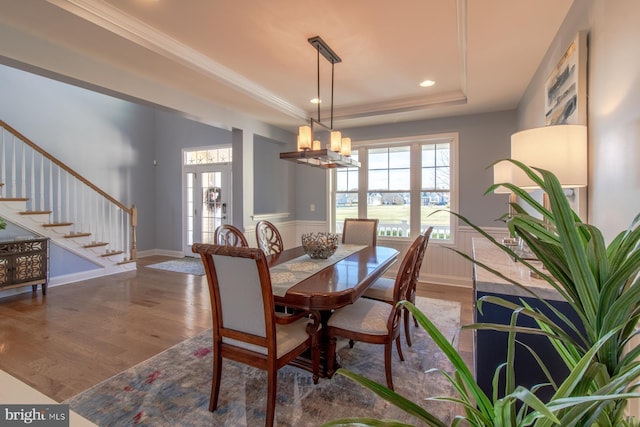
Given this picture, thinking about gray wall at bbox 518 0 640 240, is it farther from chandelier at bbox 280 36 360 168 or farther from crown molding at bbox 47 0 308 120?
crown molding at bbox 47 0 308 120

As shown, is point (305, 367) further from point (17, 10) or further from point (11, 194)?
point (11, 194)

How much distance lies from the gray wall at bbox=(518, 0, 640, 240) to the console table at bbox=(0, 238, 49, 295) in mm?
5706

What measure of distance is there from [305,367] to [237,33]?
2.64m

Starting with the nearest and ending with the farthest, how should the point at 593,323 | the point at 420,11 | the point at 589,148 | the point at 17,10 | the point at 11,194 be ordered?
the point at 593,323
the point at 589,148
the point at 17,10
the point at 420,11
the point at 11,194

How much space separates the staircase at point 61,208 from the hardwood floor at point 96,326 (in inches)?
26.1

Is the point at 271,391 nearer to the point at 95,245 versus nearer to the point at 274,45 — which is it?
the point at 274,45

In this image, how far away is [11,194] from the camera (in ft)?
13.9

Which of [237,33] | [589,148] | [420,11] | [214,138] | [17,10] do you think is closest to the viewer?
[589,148]

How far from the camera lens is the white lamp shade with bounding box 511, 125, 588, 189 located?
1440 mm

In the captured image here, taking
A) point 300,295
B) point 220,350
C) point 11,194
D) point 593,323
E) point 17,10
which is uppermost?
point 17,10

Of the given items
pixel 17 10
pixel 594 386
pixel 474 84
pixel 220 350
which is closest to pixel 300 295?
pixel 220 350

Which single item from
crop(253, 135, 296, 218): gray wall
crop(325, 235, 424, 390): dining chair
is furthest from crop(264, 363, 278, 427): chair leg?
crop(253, 135, 296, 218): gray wall

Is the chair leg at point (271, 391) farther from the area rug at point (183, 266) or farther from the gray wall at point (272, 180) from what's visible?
the gray wall at point (272, 180)

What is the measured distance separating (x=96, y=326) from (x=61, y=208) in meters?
2.95
